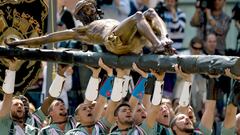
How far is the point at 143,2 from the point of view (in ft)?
51.7

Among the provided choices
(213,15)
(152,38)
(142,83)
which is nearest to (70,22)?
(213,15)

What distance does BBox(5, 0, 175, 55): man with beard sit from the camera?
11.3 m

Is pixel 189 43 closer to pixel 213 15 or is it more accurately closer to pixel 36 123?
pixel 213 15

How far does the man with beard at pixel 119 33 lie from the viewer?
37.2ft

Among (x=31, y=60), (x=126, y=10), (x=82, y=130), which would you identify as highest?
(x=126, y=10)

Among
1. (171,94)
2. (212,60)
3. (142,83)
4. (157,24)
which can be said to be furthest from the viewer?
(171,94)

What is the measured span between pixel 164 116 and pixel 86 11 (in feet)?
4.70

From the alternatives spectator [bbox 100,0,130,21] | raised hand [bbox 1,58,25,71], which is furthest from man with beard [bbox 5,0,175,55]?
spectator [bbox 100,0,130,21]

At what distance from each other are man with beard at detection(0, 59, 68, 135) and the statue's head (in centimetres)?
76

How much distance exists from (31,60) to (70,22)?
111 inches

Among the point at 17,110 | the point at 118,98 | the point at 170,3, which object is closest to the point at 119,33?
the point at 118,98

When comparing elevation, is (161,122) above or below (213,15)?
below

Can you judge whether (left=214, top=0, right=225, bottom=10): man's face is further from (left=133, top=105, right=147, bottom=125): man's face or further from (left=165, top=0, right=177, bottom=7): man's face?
(left=133, top=105, right=147, bottom=125): man's face

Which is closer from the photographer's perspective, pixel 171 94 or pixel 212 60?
pixel 212 60
